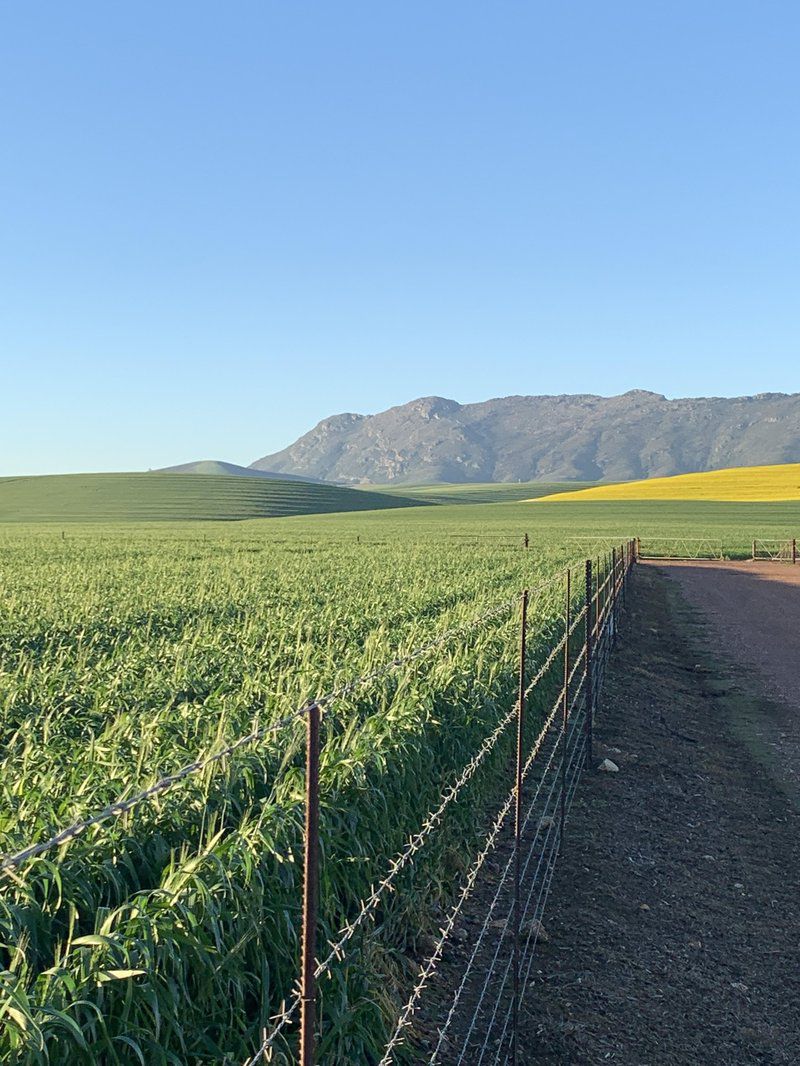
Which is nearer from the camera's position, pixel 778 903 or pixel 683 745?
pixel 778 903

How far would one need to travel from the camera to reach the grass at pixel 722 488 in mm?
97000

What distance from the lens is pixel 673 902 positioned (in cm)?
732

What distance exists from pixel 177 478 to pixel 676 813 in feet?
470

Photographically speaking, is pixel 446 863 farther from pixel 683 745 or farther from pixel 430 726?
pixel 683 745

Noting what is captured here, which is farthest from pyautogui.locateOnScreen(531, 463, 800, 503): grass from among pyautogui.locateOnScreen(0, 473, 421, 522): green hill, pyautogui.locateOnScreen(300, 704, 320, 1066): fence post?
pyautogui.locateOnScreen(300, 704, 320, 1066): fence post

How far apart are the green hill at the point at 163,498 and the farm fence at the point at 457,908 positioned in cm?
9687

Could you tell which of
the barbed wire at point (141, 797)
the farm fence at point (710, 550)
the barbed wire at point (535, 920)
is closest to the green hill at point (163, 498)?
the farm fence at point (710, 550)

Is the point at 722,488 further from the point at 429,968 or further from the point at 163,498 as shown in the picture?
the point at 429,968

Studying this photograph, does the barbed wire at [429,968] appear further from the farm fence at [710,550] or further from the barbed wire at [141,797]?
the farm fence at [710,550]

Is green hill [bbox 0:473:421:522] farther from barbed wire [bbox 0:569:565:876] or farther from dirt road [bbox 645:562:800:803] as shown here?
barbed wire [bbox 0:569:565:876]

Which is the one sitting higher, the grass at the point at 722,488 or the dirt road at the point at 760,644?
the grass at the point at 722,488

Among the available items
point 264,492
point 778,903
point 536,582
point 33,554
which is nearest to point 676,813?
point 778,903

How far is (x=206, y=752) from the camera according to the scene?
5887mm

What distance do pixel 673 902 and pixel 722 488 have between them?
104 metres
